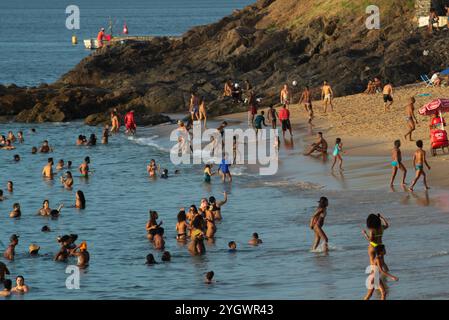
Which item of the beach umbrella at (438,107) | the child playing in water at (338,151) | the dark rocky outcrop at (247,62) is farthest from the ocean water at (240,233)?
the dark rocky outcrop at (247,62)

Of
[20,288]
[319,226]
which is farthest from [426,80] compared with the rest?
[20,288]

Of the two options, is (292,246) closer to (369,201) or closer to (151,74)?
(369,201)

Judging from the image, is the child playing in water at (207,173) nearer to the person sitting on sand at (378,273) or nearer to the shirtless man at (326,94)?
the shirtless man at (326,94)

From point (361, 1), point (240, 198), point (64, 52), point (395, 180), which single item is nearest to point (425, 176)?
point (395, 180)

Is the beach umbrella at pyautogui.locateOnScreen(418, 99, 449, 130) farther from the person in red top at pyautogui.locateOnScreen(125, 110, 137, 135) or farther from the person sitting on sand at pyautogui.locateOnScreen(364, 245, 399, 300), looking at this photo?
the person in red top at pyautogui.locateOnScreen(125, 110, 137, 135)

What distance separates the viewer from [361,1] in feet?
194

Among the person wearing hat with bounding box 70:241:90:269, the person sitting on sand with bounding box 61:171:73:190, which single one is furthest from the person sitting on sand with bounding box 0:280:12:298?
the person sitting on sand with bounding box 61:171:73:190

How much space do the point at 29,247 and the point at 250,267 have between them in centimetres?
659

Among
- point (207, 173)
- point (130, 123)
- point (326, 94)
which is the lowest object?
point (207, 173)

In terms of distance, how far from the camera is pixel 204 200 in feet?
94.7

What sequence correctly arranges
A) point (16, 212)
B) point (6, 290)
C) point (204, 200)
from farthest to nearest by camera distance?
point (16, 212)
point (204, 200)
point (6, 290)

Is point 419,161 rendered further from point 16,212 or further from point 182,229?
point 16,212

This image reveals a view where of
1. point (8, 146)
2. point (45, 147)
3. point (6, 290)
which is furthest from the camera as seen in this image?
point (8, 146)

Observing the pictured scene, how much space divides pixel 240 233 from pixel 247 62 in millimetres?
29617
